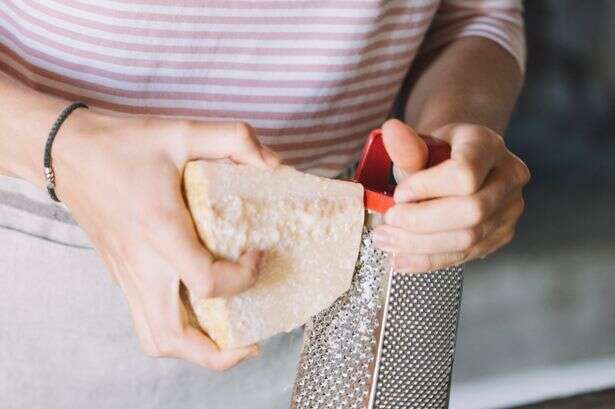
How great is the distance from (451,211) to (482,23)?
38cm

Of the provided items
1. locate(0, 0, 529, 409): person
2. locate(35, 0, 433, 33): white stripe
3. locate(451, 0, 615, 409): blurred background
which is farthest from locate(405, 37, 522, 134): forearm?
locate(451, 0, 615, 409): blurred background

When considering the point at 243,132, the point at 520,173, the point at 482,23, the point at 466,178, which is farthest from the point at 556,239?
the point at 243,132

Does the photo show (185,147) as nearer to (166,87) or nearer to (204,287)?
(204,287)

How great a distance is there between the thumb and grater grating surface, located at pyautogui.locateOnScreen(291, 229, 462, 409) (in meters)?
0.05

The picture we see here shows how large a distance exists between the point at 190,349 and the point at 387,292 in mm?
140

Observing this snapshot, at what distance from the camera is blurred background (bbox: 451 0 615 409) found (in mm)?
2084

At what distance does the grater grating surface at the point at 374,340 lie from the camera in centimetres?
67

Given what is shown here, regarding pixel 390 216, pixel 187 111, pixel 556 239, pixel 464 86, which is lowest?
pixel 390 216

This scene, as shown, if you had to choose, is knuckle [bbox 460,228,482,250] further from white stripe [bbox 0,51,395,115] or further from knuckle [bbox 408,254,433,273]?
white stripe [bbox 0,51,395,115]

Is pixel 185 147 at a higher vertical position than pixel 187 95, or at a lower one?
lower

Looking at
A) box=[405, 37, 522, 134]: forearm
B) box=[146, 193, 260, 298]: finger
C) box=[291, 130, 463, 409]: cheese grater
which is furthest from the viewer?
box=[405, 37, 522, 134]: forearm

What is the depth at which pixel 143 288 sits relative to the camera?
61 centimetres

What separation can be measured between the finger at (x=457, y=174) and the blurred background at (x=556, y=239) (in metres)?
1.36

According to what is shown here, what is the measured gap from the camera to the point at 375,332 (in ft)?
2.22
